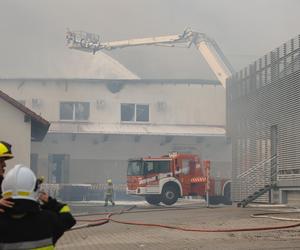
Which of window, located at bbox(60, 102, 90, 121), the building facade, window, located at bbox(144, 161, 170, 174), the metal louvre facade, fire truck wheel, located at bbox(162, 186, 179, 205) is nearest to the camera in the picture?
the building facade

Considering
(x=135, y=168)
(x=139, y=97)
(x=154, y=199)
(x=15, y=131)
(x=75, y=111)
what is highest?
(x=139, y=97)

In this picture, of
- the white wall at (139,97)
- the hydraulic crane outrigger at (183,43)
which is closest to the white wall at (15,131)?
the white wall at (139,97)

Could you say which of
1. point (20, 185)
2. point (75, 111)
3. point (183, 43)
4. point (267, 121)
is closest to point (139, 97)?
point (75, 111)

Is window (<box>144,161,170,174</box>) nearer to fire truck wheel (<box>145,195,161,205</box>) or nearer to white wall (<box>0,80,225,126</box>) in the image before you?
fire truck wheel (<box>145,195,161,205</box>)

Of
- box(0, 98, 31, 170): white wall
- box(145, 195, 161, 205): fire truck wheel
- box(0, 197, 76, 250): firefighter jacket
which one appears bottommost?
box(145, 195, 161, 205): fire truck wheel

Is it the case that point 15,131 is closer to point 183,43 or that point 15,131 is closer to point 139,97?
point 139,97

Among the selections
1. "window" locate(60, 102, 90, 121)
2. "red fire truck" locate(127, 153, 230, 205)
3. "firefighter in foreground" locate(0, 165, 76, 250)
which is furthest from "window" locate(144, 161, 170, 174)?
"firefighter in foreground" locate(0, 165, 76, 250)

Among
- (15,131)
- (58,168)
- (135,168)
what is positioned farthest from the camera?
(58,168)

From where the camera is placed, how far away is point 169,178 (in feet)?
76.7

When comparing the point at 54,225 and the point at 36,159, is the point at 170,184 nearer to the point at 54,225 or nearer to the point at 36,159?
the point at 36,159

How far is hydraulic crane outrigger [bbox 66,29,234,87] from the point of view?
38.3 m

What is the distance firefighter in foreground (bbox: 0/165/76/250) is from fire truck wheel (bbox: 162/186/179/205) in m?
20.7

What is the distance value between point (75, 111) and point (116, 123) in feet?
9.86

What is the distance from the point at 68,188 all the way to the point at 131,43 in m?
16.5
